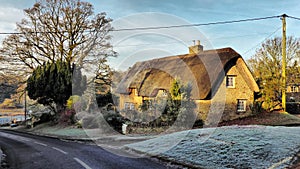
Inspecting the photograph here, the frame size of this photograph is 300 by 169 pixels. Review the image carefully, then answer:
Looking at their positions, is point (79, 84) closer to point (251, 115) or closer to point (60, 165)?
point (251, 115)

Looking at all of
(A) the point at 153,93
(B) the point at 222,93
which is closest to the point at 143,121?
(A) the point at 153,93

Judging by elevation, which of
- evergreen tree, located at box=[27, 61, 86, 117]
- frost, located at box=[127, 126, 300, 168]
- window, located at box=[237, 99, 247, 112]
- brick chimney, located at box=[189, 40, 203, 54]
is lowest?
frost, located at box=[127, 126, 300, 168]

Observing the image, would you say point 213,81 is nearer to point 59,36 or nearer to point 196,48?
point 196,48

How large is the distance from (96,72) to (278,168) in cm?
2715

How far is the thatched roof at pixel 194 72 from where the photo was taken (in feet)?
76.1

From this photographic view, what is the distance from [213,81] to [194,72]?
2.81 metres

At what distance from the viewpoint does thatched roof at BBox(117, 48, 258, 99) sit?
23188 mm

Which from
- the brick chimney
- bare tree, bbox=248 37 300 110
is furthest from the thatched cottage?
bare tree, bbox=248 37 300 110

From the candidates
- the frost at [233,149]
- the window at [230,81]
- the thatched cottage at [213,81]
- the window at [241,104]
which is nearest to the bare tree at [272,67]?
the thatched cottage at [213,81]

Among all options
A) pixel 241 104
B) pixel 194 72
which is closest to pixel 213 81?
pixel 194 72

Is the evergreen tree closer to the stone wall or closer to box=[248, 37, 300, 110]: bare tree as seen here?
the stone wall

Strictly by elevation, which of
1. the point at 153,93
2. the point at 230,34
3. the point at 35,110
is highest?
the point at 230,34

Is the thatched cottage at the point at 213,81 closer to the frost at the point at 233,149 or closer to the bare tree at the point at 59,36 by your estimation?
the bare tree at the point at 59,36

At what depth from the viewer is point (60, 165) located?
8625 millimetres
